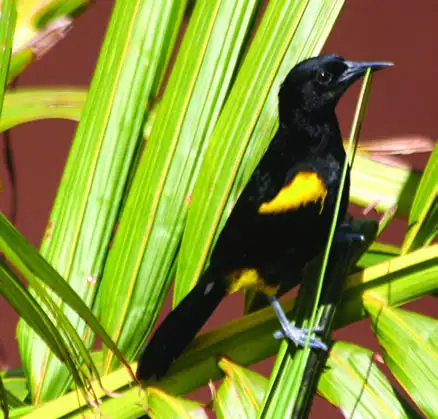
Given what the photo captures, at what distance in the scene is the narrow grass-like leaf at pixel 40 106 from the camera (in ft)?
4.26

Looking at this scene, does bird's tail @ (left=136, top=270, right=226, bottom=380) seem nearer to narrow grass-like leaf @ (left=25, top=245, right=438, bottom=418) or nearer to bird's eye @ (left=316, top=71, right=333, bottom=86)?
narrow grass-like leaf @ (left=25, top=245, right=438, bottom=418)

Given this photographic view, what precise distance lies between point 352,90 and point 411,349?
1.50 m

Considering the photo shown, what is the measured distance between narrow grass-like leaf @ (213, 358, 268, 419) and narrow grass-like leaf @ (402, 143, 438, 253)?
245 millimetres

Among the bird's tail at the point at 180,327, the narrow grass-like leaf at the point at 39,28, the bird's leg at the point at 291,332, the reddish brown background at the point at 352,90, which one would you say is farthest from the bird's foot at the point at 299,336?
the reddish brown background at the point at 352,90

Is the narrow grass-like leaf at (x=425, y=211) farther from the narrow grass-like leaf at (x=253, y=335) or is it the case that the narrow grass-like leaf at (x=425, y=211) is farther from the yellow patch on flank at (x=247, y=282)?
the yellow patch on flank at (x=247, y=282)

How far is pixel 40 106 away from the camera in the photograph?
4.37ft

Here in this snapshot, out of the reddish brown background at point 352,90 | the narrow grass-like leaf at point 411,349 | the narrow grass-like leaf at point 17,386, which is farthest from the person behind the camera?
the reddish brown background at point 352,90

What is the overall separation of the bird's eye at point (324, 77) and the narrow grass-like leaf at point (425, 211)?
31 centimetres

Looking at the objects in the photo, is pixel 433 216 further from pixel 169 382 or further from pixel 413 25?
pixel 413 25

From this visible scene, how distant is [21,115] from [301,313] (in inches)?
23.5

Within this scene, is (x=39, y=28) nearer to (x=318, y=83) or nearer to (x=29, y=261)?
(x=318, y=83)

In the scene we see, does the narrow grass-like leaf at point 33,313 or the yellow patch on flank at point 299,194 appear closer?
the narrow grass-like leaf at point 33,313

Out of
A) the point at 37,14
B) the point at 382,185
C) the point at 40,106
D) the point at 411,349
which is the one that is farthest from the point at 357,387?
the point at 37,14

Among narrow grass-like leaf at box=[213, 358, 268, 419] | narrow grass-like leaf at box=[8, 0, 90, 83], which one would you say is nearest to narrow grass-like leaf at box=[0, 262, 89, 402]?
narrow grass-like leaf at box=[213, 358, 268, 419]
